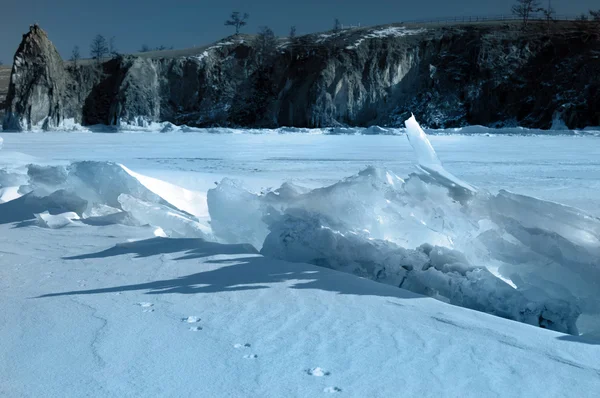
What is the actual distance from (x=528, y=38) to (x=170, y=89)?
27078mm

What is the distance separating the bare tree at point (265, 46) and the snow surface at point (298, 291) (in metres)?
40.3

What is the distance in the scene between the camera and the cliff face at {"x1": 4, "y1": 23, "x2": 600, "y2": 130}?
34984 millimetres

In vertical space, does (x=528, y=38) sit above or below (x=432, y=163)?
above

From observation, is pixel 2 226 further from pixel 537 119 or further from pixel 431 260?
pixel 537 119

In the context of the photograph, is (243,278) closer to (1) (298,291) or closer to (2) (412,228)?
(1) (298,291)

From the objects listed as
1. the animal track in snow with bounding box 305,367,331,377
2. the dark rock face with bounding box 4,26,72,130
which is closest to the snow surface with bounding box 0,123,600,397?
the animal track in snow with bounding box 305,367,331,377

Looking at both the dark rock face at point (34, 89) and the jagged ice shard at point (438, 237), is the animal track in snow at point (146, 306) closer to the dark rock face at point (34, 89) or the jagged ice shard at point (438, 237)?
the jagged ice shard at point (438, 237)

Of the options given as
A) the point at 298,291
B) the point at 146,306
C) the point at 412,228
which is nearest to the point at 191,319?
the point at 146,306

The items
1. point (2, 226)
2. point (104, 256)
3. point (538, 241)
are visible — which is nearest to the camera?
point (538, 241)

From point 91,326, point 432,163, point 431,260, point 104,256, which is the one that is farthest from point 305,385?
point 432,163

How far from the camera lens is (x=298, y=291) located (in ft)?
8.16

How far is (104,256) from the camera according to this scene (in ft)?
10.7

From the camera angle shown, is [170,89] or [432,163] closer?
[432,163]

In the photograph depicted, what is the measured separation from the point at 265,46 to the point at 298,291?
4348 centimetres
